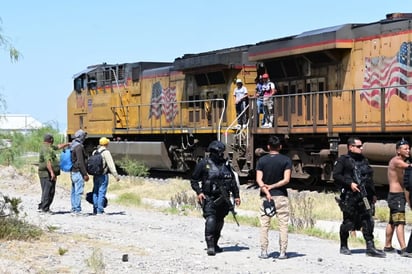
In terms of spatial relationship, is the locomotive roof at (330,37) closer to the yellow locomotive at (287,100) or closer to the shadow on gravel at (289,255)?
the yellow locomotive at (287,100)

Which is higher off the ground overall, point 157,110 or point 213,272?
point 157,110

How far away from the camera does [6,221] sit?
12.1m

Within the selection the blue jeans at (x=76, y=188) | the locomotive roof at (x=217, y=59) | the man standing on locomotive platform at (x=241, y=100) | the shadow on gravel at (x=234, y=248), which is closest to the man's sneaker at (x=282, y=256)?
the shadow on gravel at (x=234, y=248)

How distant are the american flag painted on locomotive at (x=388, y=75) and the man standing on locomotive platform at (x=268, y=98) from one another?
3524 millimetres

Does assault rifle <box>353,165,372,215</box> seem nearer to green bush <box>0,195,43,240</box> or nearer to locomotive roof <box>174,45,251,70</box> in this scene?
green bush <box>0,195,43,240</box>

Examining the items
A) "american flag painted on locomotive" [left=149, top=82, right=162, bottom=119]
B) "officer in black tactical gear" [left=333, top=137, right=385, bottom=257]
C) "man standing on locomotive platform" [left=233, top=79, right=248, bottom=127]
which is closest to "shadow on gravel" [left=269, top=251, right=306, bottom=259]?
"officer in black tactical gear" [left=333, top=137, right=385, bottom=257]

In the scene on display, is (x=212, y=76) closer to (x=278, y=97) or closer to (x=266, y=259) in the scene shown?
(x=278, y=97)

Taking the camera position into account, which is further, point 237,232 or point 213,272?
point 237,232

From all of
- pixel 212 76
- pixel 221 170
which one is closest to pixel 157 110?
pixel 212 76

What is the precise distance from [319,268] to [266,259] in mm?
937

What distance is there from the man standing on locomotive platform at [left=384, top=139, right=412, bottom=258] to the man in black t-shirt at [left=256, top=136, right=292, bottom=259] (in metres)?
1.78

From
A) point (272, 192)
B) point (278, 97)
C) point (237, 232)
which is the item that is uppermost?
point (278, 97)

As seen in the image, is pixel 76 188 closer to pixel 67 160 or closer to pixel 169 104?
pixel 67 160

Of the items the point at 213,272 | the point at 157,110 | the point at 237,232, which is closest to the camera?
the point at 213,272
